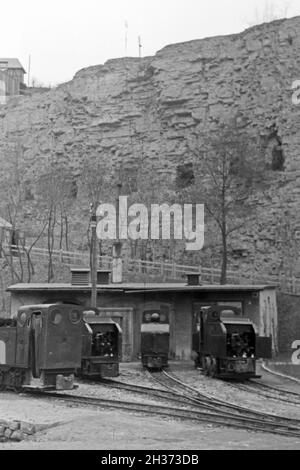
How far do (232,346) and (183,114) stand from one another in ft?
115

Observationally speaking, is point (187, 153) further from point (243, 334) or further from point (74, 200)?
point (243, 334)

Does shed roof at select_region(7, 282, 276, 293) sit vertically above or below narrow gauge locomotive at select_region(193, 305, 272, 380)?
above

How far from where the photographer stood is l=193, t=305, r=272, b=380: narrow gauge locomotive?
2164 cm

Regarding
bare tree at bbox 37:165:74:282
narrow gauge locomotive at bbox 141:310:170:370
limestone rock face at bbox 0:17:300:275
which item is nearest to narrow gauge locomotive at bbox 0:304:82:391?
narrow gauge locomotive at bbox 141:310:170:370

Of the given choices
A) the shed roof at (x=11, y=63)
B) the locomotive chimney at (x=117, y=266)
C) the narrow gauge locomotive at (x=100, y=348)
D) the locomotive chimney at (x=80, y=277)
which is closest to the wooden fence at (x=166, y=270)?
the locomotive chimney at (x=117, y=266)

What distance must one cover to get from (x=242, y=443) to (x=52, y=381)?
743 centimetres

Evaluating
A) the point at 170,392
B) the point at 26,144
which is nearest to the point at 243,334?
the point at 170,392

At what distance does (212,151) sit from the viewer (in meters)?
46.9

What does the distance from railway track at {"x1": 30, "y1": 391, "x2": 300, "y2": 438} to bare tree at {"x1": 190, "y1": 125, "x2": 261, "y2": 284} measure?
2715 cm

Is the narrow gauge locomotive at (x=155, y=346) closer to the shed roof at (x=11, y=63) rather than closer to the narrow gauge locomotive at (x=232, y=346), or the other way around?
the narrow gauge locomotive at (x=232, y=346)

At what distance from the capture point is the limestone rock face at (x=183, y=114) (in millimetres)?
45062

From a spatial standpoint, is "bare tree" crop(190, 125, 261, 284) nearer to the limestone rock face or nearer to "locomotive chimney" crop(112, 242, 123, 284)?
the limestone rock face

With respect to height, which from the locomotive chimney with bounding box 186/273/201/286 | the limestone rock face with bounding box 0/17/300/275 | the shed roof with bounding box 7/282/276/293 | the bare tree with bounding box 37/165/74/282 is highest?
the limestone rock face with bounding box 0/17/300/275

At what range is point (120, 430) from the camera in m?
11.7
